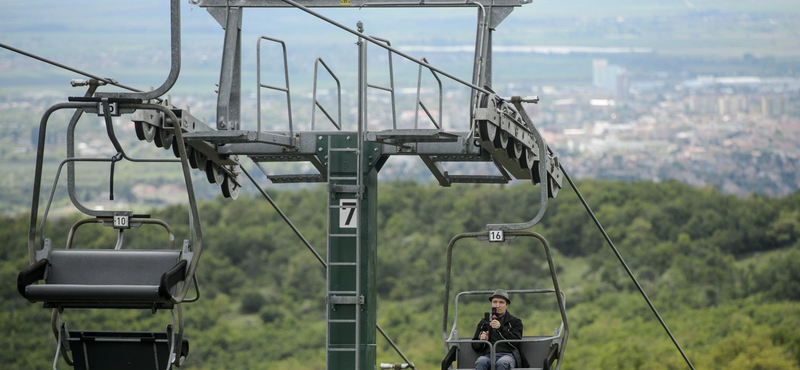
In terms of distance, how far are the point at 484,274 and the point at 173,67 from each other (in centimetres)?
4026

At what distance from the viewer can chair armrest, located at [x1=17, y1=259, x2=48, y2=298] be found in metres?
8.06

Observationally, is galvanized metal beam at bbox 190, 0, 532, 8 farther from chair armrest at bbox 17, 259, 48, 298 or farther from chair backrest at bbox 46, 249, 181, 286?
chair armrest at bbox 17, 259, 48, 298

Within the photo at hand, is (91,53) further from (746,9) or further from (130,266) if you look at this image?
(130,266)

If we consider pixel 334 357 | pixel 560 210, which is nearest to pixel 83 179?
pixel 560 210

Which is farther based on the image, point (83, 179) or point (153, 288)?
point (83, 179)

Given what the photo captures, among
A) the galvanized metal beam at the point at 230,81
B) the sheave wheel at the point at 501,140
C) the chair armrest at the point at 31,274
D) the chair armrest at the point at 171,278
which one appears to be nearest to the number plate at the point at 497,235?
the sheave wheel at the point at 501,140

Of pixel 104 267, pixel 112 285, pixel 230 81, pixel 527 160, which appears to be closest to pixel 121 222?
pixel 104 267

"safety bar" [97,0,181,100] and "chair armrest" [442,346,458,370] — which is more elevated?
"safety bar" [97,0,181,100]

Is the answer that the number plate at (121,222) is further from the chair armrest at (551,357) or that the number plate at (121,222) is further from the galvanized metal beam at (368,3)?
the chair armrest at (551,357)

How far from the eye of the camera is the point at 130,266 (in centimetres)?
861

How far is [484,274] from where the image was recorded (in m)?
47.3

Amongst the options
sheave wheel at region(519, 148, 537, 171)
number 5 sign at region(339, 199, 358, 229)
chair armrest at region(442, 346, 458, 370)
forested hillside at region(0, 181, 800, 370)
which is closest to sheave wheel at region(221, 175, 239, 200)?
number 5 sign at region(339, 199, 358, 229)

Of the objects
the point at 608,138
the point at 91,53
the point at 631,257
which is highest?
the point at 91,53

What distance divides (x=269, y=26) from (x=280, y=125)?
36.1 metres
